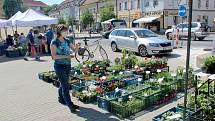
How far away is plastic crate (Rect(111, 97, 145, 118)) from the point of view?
21.3 feet

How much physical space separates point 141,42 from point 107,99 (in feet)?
30.7

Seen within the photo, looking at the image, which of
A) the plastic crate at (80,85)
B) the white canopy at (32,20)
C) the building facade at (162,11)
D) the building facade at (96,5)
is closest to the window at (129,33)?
the white canopy at (32,20)

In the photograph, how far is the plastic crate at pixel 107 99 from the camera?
6965mm

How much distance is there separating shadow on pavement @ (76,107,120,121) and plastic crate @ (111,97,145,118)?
19cm

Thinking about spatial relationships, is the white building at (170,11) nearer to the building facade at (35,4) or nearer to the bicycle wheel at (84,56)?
the bicycle wheel at (84,56)

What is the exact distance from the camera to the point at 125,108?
6.50m

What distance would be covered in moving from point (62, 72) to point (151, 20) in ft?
127

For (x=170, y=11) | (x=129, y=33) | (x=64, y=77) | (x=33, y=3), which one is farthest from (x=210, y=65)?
(x=33, y=3)

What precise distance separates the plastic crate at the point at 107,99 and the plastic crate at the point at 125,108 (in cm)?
15

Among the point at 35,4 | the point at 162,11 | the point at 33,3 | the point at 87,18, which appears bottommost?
the point at 87,18

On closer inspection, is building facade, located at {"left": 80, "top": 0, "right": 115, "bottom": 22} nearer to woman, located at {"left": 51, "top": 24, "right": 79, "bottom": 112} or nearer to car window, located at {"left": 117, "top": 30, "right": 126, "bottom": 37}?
car window, located at {"left": 117, "top": 30, "right": 126, "bottom": 37}

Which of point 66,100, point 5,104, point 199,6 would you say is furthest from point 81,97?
point 199,6

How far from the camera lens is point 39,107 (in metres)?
7.52

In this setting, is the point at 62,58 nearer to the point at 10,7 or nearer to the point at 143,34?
the point at 143,34
